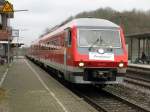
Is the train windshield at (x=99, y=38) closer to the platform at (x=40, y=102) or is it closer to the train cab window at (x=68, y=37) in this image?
the train cab window at (x=68, y=37)

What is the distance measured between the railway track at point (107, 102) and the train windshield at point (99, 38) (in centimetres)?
196

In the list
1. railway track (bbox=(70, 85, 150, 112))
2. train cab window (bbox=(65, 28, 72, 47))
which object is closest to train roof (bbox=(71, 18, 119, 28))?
train cab window (bbox=(65, 28, 72, 47))

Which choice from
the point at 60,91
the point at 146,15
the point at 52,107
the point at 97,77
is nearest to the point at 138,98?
the point at 97,77

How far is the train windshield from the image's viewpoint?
1848 cm

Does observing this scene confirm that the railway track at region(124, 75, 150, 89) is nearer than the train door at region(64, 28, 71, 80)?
No

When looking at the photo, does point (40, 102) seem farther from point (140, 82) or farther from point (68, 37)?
point (140, 82)

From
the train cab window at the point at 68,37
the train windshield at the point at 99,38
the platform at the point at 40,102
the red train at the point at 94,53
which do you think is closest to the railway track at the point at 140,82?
the train windshield at the point at 99,38

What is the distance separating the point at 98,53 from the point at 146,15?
46.2 metres

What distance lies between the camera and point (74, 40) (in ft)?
60.6

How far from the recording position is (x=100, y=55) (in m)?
17.9

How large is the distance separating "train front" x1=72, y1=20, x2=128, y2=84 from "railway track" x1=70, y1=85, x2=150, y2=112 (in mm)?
707

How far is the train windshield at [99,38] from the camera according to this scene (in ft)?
60.6

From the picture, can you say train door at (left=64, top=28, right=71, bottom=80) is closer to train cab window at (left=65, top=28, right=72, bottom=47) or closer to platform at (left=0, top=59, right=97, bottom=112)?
train cab window at (left=65, top=28, right=72, bottom=47)

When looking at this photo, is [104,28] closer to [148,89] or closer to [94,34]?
[94,34]
